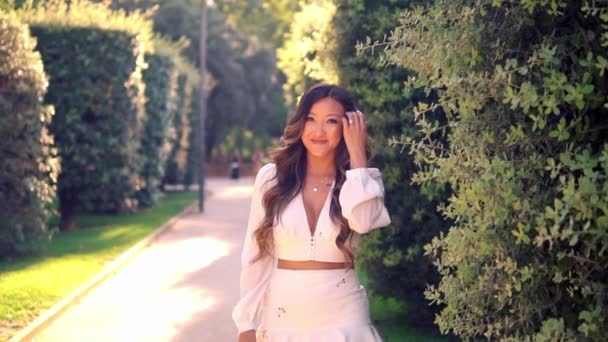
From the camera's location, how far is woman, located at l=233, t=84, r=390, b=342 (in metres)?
4.71

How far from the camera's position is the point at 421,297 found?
10.5 meters

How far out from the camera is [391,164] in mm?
Answer: 10203

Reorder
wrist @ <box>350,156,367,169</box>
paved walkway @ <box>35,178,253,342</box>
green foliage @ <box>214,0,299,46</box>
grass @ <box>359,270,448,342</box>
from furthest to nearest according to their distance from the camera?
green foliage @ <box>214,0,299,46</box>
paved walkway @ <box>35,178,253,342</box>
grass @ <box>359,270,448,342</box>
wrist @ <box>350,156,367,169</box>

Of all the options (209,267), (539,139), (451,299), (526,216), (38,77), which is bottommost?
(209,267)

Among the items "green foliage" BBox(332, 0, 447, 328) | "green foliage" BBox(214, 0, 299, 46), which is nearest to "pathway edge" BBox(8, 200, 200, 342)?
"green foliage" BBox(332, 0, 447, 328)

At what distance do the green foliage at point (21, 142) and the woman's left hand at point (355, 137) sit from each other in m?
11.4

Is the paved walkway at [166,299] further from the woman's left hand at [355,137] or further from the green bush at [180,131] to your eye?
the green bush at [180,131]

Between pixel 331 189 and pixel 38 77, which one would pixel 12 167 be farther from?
pixel 331 189

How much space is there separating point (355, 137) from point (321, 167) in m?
0.31

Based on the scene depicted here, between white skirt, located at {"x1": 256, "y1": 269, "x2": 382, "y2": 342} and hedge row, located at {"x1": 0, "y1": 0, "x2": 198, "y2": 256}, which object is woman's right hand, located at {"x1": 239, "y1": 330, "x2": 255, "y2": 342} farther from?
hedge row, located at {"x1": 0, "y1": 0, "x2": 198, "y2": 256}

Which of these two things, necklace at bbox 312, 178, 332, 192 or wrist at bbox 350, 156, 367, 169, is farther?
necklace at bbox 312, 178, 332, 192

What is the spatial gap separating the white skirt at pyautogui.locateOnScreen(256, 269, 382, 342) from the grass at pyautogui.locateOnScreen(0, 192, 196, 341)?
243 inches

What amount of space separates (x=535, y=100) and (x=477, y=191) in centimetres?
44

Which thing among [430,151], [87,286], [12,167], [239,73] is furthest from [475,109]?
[239,73]
